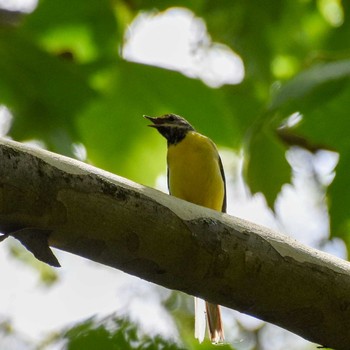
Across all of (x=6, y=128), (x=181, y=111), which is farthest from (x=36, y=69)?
(x=181, y=111)

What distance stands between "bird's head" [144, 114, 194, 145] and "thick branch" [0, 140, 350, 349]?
47.3 inches

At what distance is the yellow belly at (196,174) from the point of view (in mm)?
4539

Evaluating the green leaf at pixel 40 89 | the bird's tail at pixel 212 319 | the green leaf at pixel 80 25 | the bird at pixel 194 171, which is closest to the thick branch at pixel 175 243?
the green leaf at pixel 40 89

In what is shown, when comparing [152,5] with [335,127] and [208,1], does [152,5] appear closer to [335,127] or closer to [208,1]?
[208,1]

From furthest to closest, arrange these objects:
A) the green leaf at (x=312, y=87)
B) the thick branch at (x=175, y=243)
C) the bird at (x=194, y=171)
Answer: the bird at (x=194, y=171), the green leaf at (x=312, y=87), the thick branch at (x=175, y=243)

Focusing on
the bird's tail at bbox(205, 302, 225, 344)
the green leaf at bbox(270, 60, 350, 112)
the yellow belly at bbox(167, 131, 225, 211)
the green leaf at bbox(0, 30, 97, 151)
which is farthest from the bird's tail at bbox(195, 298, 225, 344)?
the green leaf at bbox(270, 60, 350, 112)

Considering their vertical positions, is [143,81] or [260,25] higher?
[260,25]

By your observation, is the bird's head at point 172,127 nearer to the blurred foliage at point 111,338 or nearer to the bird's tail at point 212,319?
the bird's tail at point 212,319

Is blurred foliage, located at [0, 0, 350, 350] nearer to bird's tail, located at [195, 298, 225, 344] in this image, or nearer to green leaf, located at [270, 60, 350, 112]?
green leaf, located at [270, 60, 350, 112]

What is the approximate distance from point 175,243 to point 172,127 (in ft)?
7.26

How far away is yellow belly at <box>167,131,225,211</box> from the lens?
4.54 metres

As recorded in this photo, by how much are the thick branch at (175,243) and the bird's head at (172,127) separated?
1.20 meters

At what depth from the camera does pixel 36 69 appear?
9.11 ft

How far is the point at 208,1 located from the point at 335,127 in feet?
3.13
